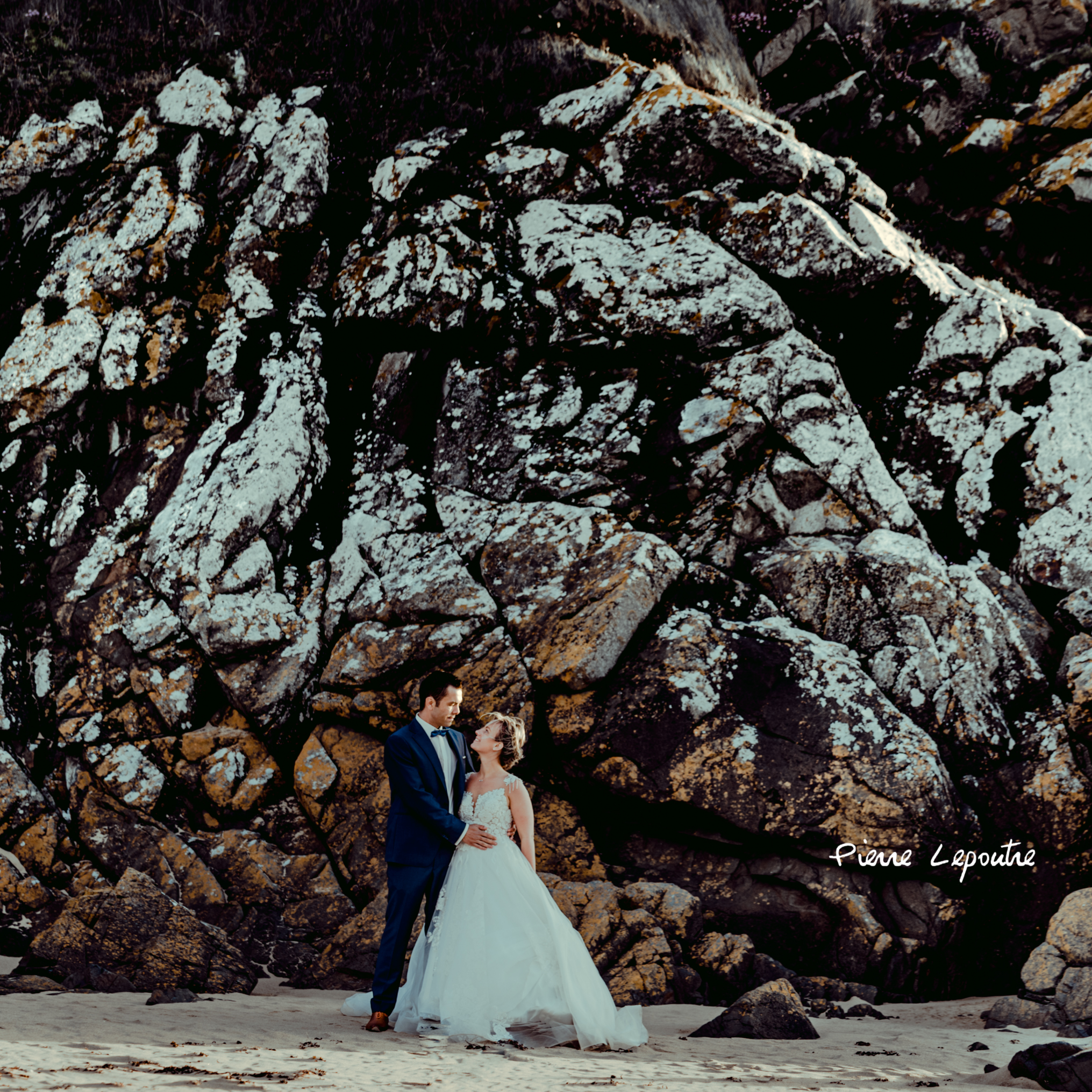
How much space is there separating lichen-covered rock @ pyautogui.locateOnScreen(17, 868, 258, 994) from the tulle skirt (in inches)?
69.6

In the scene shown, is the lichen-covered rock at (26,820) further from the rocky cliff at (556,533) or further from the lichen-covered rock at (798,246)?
the lichen-covered rock at (798,246)

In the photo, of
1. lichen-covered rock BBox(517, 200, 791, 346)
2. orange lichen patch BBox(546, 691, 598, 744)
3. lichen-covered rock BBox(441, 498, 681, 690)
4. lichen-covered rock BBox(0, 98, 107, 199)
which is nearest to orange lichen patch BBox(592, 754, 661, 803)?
orange lichen patch BBox(546, 691, 598, 744)

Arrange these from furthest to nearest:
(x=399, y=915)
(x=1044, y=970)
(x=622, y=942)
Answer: (x=622, y=942) → (x=1044, y=970) → (x=399, y=915)

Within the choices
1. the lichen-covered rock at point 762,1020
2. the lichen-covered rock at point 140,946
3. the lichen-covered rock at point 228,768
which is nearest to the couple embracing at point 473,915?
the lichen-covered rock at point 762,1020

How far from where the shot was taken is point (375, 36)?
36.0 ft

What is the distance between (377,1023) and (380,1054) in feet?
2.40

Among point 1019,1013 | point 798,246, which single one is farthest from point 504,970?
point 798,246

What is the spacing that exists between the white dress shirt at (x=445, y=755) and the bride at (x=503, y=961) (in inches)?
4.3

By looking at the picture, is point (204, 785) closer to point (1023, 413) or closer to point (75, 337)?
point (75, 337)

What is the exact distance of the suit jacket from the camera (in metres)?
4.96

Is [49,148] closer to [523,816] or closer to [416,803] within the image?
[416,803]

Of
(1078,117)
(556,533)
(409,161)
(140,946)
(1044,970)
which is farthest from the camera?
(1078,117)

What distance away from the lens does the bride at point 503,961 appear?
452cm

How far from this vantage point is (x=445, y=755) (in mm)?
5246
